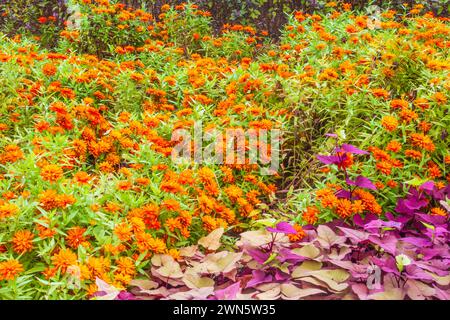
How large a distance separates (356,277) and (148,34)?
149 inches

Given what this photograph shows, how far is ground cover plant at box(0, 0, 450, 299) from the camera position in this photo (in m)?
1.93

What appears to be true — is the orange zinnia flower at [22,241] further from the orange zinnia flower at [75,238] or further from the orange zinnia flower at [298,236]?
the orange zinnia flower at [298,236]

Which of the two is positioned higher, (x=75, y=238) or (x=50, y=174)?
(x=50, y=174)

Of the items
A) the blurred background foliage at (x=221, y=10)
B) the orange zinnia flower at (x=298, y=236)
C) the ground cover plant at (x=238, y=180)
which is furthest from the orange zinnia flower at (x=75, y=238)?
the blurred background foliage at (x=221, y=10)

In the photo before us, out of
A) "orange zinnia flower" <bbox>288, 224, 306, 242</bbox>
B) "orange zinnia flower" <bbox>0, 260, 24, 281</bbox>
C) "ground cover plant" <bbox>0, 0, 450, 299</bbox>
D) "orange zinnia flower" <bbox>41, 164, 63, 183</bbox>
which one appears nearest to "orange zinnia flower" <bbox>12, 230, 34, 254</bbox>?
"ground cover plant" <bbox>0, 0, 450, 299</bbox>

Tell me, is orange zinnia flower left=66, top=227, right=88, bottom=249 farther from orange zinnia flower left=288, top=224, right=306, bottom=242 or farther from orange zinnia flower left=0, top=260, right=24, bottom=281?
orange zinnia flower left=288, top=224, right=306, bottom=242

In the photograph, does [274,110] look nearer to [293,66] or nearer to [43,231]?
[293,66]

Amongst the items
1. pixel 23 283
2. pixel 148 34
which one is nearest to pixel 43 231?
pixel 23 283

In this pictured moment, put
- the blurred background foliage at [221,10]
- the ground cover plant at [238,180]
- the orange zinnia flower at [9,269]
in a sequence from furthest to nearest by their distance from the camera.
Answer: the blurred background foliage at [221,10] → the ground cover plant at [238,180] → the orange zinnia flower at [9,269]

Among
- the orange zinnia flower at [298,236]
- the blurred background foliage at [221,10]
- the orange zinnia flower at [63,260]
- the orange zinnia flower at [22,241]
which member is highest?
the blurred background foliage at [221,10]

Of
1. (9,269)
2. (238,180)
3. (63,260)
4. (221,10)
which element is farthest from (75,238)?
(221,10)

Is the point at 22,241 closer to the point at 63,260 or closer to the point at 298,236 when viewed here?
the point at 63,260

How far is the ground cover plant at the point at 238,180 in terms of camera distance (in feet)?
6.34

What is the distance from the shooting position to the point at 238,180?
2.89 m
